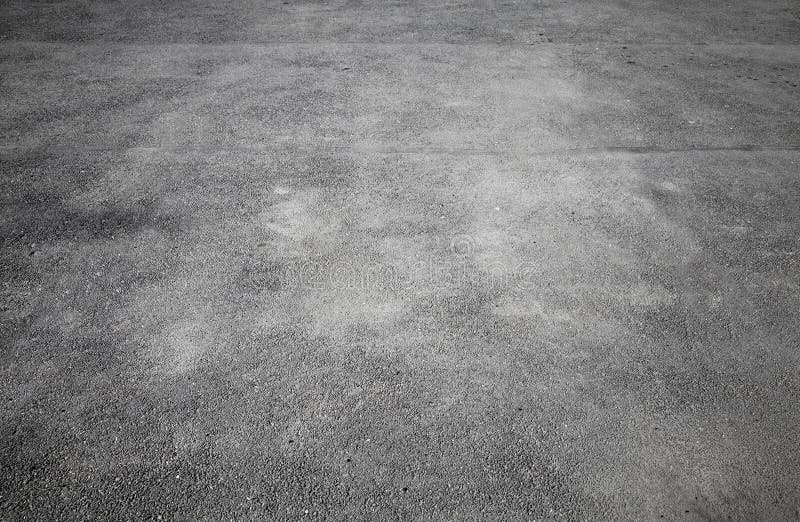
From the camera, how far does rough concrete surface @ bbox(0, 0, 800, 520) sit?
3.09 metres

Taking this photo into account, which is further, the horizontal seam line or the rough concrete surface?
the horizontal seam line

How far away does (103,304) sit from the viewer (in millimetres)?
4180

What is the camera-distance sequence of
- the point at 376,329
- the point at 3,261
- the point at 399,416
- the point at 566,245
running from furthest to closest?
1. the point at 566,245
2. the point at 3,261
3. the point at 376,329
4. the point at 399,416

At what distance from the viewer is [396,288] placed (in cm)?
439

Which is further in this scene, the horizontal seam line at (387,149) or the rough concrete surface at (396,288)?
the horizontal seam line at (387,149)

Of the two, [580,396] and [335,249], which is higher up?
[335,249]

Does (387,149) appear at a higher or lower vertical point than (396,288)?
higher

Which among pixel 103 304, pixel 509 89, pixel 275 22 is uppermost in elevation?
pixel 275 22

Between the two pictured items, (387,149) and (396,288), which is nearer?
(396,288)

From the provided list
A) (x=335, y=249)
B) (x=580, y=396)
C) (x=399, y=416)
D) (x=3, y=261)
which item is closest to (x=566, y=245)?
(x=580, y=396)

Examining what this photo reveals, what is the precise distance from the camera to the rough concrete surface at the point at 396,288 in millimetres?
3091

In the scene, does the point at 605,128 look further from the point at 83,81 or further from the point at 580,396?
the point at 83,81

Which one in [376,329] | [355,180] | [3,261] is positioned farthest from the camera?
[355,180]

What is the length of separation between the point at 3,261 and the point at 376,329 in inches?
130
